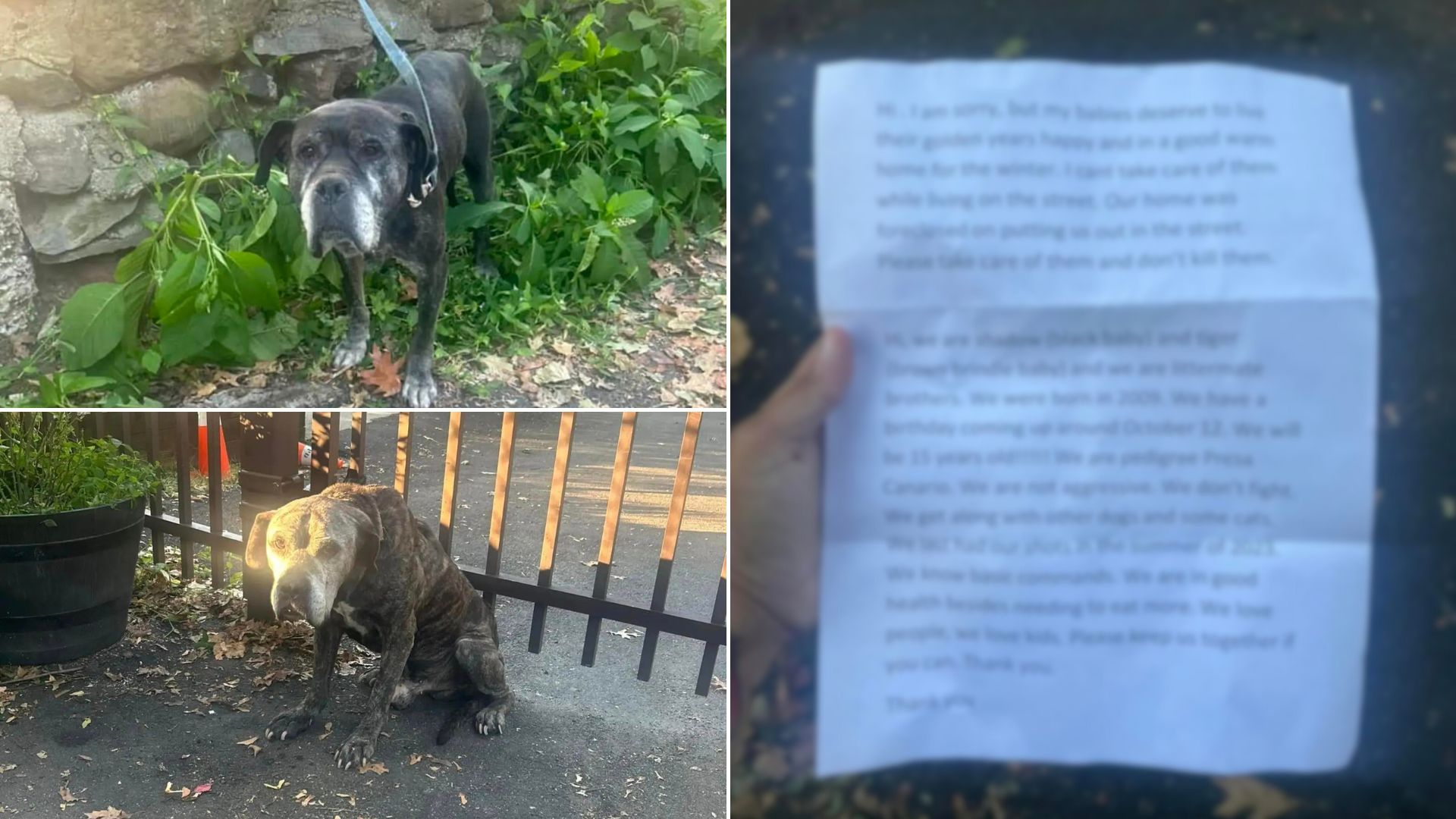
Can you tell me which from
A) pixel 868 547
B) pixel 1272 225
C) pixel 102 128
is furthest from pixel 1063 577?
pixel 102 128

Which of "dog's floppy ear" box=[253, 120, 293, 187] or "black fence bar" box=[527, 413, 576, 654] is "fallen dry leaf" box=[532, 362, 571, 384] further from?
"dog's floppy ear" box=[253, 120, 293, 187]

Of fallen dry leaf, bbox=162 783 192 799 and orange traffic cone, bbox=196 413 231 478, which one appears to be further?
orange traffic cone, bbox=196 413 231 478

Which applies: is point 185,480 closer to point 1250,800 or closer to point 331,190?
point 331,190

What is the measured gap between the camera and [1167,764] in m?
0.77

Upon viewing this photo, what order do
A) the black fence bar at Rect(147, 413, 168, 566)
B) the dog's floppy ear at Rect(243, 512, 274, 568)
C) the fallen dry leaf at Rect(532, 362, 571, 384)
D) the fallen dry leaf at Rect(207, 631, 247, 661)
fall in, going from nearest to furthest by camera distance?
the dog's floppy ear at Rect(243, 512, 274, 568) < the fallen dry leaf at Rect(207, 631, 247, 661) < the black fence bar at Rect(147, 413, 168, 566) < the fallen dry leaf at Rect(532, 362, 571, 384)

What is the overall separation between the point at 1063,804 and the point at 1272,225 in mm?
497

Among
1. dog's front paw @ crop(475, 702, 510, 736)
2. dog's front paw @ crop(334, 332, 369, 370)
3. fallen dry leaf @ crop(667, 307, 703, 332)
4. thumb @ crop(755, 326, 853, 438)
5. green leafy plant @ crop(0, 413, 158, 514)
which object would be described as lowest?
dog's front paw @ crop(475, 702, 510, 736)

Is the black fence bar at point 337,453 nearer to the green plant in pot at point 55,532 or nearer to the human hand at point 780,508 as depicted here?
the green plant in pot at point 55,532

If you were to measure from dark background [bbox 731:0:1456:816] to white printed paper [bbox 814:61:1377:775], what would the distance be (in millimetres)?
18

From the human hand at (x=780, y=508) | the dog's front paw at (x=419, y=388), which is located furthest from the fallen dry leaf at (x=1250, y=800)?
the dog's front paw at (x=419, y=388)

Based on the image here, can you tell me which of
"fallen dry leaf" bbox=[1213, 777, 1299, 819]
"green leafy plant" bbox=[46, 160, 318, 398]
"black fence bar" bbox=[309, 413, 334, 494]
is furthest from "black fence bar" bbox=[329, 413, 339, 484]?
"fallen dry leaf" bbox=[1213, 777, 1299, 819]

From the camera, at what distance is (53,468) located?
2100 millimetres

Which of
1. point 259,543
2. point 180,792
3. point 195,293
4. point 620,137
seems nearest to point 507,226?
point 620,137

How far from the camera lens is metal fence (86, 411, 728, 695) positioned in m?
1.96
